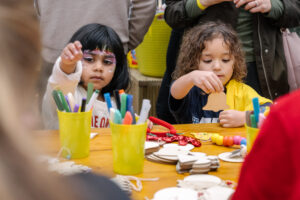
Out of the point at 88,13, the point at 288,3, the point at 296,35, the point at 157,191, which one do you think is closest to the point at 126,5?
the point at 88,13

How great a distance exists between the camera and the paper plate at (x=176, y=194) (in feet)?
2.70

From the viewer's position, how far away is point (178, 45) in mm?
2393

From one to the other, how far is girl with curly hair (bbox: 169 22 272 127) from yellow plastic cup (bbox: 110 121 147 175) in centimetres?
68

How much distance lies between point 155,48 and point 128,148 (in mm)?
2046

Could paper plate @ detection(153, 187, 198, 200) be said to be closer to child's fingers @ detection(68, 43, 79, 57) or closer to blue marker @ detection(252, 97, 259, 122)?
blue marker @ detection(252, 97, 259, 122)

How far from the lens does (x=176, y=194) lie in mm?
838

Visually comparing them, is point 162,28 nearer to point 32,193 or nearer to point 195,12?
point 195,12

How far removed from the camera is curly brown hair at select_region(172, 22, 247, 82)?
1.83 m

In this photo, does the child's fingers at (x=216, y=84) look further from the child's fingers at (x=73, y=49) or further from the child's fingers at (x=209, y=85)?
the child's fingers at (x=73, y=49)

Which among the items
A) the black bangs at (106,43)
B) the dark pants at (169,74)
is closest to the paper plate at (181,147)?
the black bangs at (106,43)

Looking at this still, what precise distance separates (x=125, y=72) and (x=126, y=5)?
381 mm

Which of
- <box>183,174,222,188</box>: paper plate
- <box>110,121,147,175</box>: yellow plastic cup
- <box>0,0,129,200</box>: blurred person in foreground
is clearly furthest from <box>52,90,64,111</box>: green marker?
<box>0,0,129,200</box>: blurred person in foreground

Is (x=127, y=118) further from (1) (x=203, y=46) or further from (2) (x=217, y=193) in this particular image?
(1) (x=203, y=46)

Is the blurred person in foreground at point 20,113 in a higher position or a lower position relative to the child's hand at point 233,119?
higher
